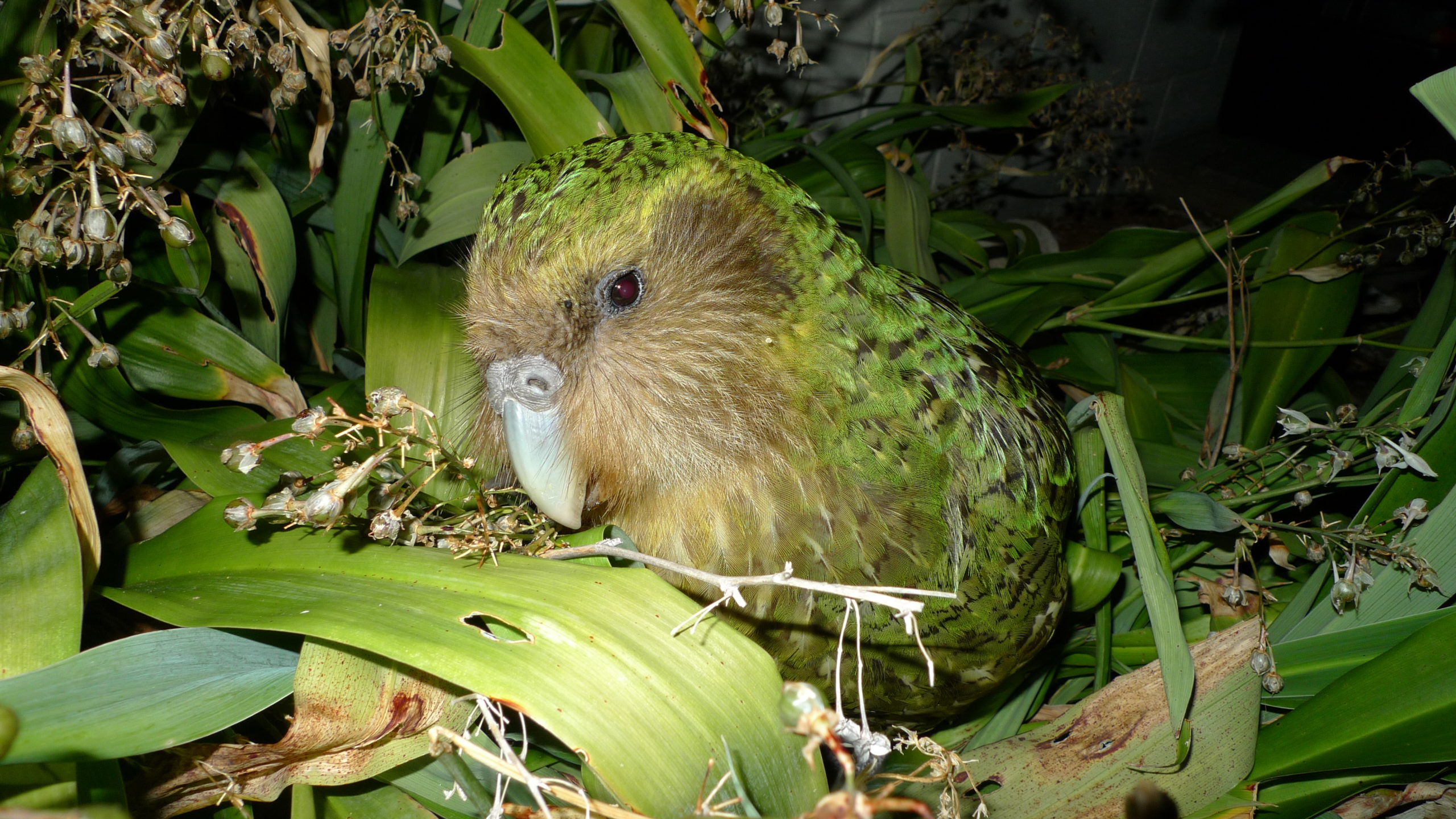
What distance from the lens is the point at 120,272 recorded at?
676mm

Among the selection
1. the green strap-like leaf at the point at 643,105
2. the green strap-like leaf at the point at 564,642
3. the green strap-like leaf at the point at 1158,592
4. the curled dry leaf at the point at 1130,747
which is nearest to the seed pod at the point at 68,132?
the green strap-like leaf at the point at 564,642

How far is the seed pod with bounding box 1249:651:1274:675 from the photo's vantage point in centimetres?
88

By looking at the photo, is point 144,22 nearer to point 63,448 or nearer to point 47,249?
point 47,249

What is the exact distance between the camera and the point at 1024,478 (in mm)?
970

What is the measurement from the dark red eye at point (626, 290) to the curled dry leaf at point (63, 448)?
1.44 feet

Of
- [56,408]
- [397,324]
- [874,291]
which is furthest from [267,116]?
[874,291]

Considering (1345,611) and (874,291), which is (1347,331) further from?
→ (874,291)

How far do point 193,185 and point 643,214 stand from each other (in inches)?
28.6

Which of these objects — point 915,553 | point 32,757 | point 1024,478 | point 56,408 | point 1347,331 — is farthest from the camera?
point 1347,331

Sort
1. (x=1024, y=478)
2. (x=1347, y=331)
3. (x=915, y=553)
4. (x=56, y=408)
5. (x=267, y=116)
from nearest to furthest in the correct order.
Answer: (x=56, y=408), (x=915, y=553), (x=1024, y=478), (x=267, y=116), (x=1347, y=331)

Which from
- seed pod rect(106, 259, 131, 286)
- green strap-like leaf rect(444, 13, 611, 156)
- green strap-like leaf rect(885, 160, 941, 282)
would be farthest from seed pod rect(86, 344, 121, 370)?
green strap-like leaf rect(885, 160, 941, 282)

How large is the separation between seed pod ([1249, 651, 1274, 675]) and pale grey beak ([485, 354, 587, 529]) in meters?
0.74

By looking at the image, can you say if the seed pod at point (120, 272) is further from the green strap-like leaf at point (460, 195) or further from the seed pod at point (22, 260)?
the green strap-like leaf at point (460, 195)

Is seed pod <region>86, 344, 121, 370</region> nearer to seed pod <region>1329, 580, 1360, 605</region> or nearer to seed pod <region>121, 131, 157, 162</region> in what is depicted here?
seed pod <region>121, 131, 157, 162</region>
